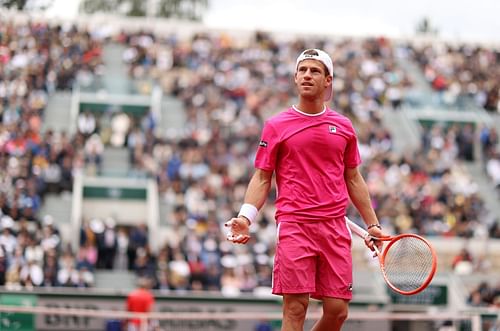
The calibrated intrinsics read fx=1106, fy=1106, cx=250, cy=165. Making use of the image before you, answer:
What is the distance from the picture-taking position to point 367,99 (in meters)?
35.0

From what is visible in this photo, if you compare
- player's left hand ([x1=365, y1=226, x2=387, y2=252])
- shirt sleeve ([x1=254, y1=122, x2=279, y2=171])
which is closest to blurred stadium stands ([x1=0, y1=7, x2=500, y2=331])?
shirt sleeve ([x1=254, y1=122, x2=279, y2=171])

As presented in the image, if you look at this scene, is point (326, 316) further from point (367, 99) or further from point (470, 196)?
point (367, 99)

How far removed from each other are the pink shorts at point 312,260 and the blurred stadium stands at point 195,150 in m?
11.8

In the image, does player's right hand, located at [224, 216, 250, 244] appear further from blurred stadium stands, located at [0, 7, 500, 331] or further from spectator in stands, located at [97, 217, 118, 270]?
spectator in stands, located at [97, 217, 118, 270]

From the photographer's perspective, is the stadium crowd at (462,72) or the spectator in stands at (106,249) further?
the stadium crowd at (462,72)

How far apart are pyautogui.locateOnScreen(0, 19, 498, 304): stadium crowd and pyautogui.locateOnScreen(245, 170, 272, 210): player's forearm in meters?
12.1

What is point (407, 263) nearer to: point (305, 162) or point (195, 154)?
point (305, 162)

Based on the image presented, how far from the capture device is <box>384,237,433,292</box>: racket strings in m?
7.33

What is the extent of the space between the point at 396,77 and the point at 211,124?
31.1ft

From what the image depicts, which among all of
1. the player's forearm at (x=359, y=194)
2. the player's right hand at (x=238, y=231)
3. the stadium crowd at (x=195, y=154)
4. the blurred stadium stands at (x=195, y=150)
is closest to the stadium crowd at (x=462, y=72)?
the blurred stadium stands at (x=195, y=150)

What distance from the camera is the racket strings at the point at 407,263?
7328 mm

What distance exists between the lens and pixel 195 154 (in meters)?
28.0

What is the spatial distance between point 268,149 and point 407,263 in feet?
4.03

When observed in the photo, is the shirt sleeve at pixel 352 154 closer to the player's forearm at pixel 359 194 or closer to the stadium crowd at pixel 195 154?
the player's forearm at pixel 359 194
